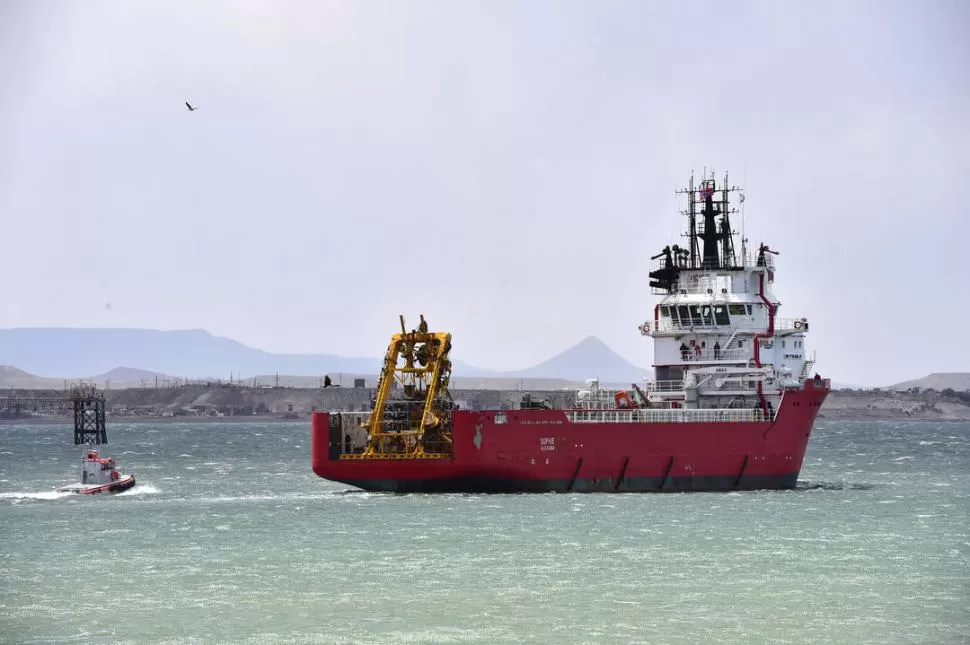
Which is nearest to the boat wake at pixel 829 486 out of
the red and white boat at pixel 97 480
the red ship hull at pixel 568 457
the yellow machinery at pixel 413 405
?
the red ship hull at pixel 568 457

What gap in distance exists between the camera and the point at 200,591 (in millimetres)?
32938

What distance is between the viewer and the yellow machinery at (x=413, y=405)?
50750mm

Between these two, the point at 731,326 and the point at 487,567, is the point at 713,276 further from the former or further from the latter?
the point at 487,567

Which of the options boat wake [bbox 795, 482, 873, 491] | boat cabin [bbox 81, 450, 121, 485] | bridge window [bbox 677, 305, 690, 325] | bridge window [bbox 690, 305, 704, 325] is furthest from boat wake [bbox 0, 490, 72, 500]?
boat wake [bbox 795, 482, 873, 491]

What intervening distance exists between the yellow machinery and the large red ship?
46mm

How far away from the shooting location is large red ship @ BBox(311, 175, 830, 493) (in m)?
50.8

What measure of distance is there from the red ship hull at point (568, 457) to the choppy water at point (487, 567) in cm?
99

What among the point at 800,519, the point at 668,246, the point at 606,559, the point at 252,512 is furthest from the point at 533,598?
the point at 668,246

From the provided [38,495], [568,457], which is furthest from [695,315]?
[38,495]

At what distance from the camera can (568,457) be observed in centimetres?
5103

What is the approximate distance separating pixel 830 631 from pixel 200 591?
1373cm

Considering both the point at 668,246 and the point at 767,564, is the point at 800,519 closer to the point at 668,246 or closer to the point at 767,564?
the point at 767,564

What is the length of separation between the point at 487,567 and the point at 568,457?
50.7 ft

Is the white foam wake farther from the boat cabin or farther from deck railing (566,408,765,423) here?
deck railing (566,408,765,423)
